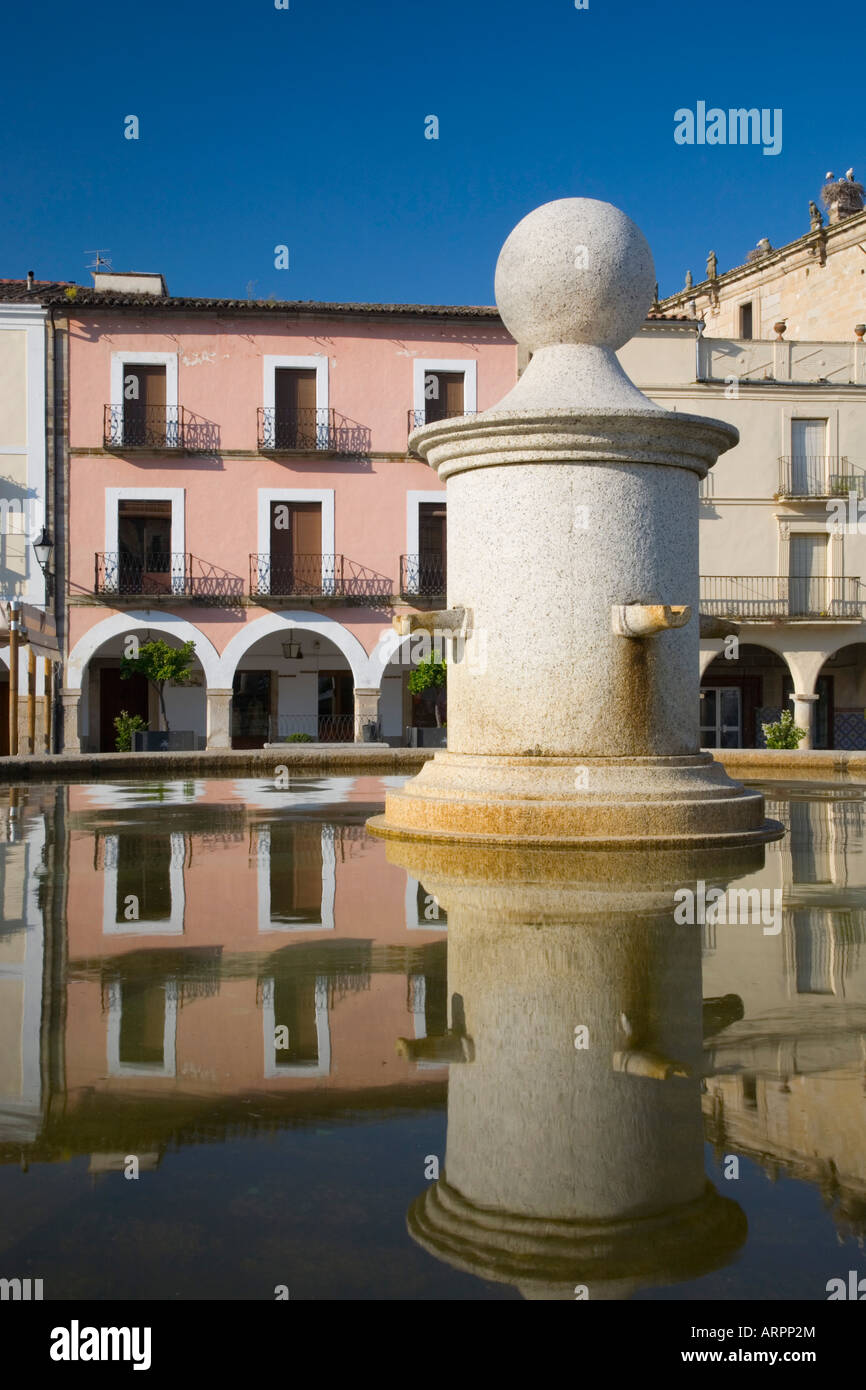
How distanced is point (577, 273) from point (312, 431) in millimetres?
20307

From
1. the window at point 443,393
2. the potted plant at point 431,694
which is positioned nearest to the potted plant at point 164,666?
the potted plant at point 431,694

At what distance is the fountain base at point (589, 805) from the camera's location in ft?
17.0

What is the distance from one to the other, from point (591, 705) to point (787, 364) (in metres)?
25.0

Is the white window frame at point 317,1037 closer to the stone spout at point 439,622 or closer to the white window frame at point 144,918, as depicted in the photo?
the white window frame at point 144,918

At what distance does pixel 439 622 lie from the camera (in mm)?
5930

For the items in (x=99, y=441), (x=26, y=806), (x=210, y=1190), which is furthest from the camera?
(x=99, y=441)

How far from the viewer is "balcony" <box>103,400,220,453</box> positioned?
25.1 meters

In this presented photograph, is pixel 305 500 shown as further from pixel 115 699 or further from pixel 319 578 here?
pixel 115 699

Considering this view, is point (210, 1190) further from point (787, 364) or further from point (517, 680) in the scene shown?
point (787, 364)

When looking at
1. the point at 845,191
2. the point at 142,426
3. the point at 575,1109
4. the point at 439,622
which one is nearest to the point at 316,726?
the point at 142,426
